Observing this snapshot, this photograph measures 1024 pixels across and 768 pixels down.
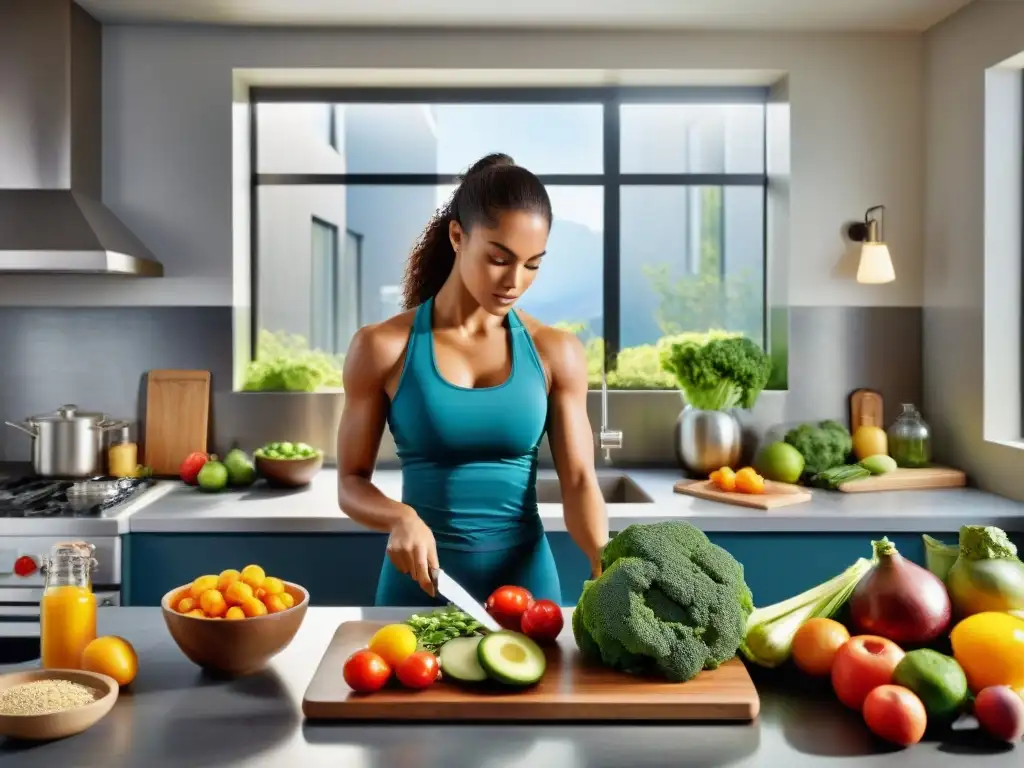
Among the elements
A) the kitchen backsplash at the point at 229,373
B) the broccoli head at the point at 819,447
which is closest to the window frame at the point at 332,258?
the kitchen backsplash at the point at 229,373

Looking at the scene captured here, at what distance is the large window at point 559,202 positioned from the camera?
3.56 meters

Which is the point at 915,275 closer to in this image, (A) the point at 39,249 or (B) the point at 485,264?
(B) the point at 485,264

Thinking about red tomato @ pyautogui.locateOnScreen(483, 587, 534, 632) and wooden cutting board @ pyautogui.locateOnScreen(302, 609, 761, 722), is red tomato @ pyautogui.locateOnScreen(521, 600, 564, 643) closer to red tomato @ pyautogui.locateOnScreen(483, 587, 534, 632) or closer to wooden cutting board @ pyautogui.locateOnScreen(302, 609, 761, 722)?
red tomato @ pyautogui.locateOnScreen(483, 587, 534, 632)

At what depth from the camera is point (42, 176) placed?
3031mm

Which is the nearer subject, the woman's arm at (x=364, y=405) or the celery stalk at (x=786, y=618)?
the celery stalk at (x=786, y=618)

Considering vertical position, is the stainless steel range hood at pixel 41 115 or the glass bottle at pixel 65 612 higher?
the stainless steel range hood at pixel 41 115

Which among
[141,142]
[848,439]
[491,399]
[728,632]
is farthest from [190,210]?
[728,632]

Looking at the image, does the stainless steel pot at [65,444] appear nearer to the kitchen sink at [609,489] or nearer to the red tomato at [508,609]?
the kitchen sink at [609,489]

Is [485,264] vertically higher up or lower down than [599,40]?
lower down

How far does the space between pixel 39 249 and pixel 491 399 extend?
5.86 ft

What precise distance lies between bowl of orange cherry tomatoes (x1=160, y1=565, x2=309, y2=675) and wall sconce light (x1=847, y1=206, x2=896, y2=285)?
2.52 m

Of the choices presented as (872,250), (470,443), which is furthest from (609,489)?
(470,443)

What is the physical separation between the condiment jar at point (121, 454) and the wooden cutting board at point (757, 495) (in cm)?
180

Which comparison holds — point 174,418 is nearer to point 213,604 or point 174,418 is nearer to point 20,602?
point 20,602
